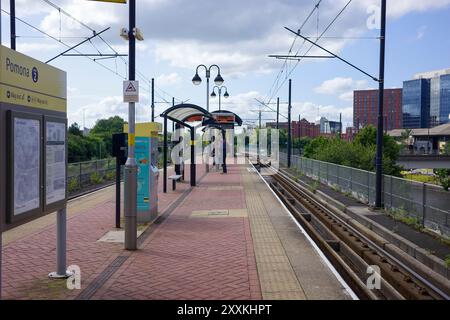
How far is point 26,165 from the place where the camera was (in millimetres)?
6613

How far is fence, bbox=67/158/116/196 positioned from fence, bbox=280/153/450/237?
11.3 metres

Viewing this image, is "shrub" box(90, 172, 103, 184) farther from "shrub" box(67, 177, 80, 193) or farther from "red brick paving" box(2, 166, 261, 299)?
"red brick paving" box(2, 166, 261, 299)

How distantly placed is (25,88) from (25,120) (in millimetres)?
422

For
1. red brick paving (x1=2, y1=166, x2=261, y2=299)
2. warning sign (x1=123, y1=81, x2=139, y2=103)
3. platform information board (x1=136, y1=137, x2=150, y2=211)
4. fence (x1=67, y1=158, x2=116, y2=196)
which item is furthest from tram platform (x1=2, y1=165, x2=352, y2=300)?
fence (x1=67, y1=158, x2=116, y2=196)

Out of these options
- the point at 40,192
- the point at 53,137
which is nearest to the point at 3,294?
the point at 40,192

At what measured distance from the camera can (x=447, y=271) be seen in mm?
8930

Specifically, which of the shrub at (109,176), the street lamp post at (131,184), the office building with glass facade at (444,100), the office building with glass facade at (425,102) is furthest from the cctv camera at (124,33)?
the office building with glass facade at (425,102)

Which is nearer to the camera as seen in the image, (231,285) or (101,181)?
(231,285)

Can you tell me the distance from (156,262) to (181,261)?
419 mm

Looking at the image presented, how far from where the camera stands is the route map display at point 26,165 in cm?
632

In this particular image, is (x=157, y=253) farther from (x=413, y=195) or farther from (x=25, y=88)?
(x=413, y=195)

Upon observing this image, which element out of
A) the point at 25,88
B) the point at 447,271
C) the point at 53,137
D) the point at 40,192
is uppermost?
the point at 25,88

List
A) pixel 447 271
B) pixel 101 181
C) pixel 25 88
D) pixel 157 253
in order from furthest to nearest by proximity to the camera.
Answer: pixel 101 181
pixel 157 253
pixel 447 271
pixel 25 88
